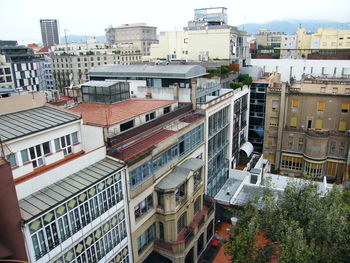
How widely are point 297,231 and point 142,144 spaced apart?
506 inches

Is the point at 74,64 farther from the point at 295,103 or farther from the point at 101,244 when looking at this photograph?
the point at 101,244

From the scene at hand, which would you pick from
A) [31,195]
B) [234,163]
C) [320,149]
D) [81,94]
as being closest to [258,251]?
[31,195]

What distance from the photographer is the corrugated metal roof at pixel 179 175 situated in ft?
84.4

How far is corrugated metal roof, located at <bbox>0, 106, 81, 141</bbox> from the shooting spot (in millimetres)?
17828

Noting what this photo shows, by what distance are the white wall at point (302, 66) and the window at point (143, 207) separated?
2161 inches

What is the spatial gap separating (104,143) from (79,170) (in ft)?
11.2

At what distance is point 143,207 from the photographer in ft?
81.0

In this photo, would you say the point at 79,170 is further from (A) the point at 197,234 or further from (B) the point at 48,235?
(A) the point at 197,234

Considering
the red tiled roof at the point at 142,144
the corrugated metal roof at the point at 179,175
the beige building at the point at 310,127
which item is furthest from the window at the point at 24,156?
the beige building at the point at 310,127

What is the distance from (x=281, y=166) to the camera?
53812mm

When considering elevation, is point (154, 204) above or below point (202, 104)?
below

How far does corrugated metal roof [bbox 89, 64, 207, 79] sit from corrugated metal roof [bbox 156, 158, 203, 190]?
1347cm

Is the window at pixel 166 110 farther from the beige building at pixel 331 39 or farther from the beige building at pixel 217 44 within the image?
the beige building at pixel 331 39

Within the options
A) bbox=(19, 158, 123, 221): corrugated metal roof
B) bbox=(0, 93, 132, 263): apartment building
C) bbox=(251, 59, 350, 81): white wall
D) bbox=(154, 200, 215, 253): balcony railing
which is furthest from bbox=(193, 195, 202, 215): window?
bbox=(251, 59, 350, 81): white wall
